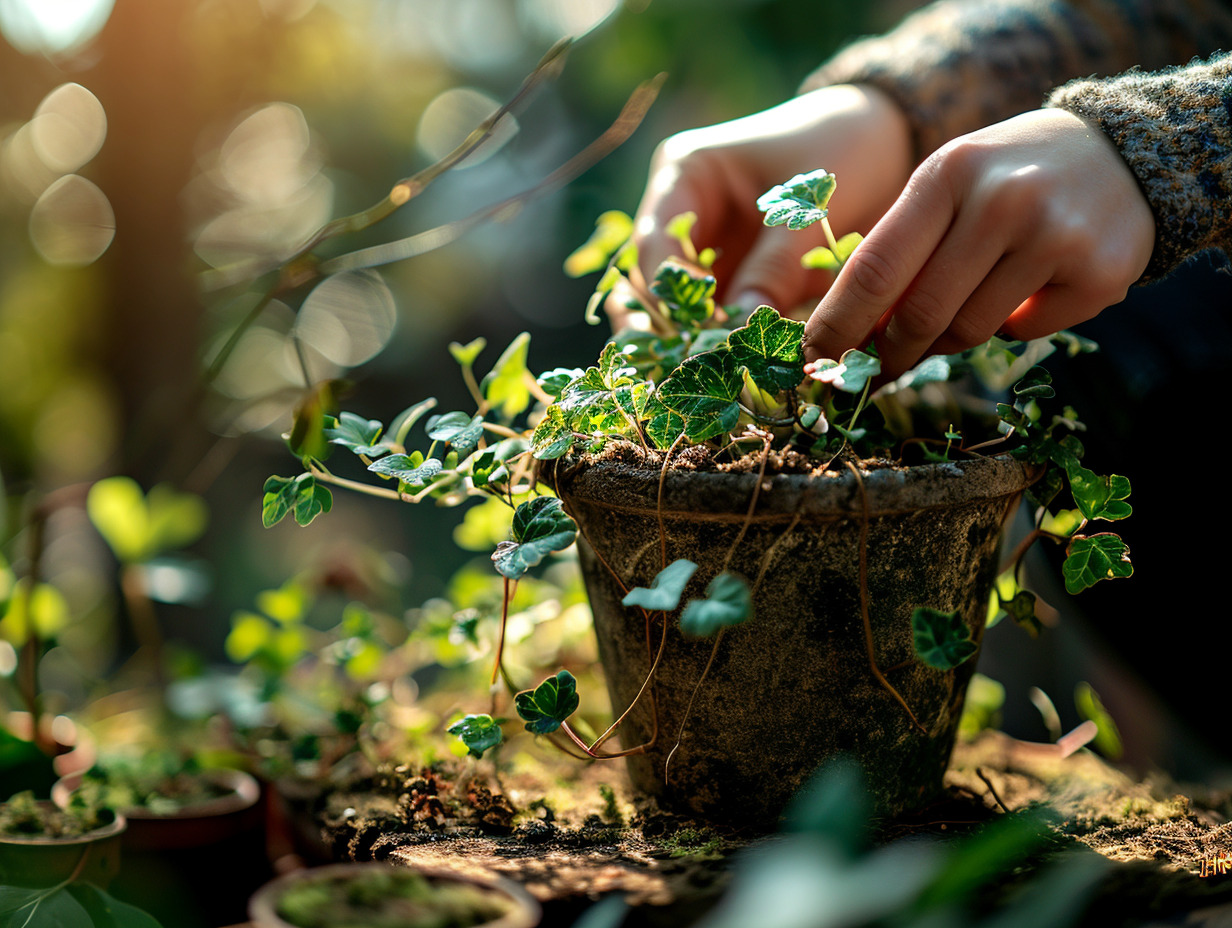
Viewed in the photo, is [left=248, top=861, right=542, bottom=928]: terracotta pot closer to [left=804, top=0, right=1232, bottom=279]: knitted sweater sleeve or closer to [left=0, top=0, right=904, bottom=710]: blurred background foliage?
[left=0, top=0, right=904, bottom=710]: blurred background foliage

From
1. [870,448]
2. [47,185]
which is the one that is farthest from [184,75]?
[870,448]

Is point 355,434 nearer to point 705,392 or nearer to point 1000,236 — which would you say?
point 705,392

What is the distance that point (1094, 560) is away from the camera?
20.5 inches

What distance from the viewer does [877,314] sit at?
1.68 feet

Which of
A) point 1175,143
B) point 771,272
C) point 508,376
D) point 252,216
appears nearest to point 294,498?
point 508,376

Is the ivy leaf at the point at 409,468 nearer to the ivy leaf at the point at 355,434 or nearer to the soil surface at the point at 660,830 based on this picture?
the ivy leaf at the point at 355,434

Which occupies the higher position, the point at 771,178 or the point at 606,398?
the point at 771,178

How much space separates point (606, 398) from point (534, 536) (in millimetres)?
109

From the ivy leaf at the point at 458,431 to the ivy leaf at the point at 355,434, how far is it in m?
0.04

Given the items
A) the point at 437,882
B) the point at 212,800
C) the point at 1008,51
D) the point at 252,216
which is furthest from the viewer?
the point at 252,216

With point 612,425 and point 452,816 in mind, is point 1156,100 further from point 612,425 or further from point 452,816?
point 452,816

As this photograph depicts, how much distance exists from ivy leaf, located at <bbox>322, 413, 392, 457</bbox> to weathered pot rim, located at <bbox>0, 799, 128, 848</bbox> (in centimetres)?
38

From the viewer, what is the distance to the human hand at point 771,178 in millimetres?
792

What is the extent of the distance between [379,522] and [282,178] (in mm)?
1564
